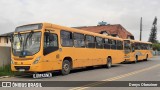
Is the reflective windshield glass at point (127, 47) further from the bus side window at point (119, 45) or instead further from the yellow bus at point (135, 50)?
the bus side window at point (119, 45)

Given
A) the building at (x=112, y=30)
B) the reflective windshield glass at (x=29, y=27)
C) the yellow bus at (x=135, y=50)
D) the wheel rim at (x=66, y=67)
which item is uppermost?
the building at (x=112, y=30)

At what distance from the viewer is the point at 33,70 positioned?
52.9ft

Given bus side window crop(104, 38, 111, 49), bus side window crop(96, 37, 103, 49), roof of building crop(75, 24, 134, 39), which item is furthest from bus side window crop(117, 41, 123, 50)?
roof of building crop(75, 24, 134, 39)

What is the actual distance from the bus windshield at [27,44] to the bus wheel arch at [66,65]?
2608 millimetres

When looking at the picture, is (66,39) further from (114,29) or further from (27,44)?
(114,29)

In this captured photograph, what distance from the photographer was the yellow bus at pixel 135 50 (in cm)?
3328

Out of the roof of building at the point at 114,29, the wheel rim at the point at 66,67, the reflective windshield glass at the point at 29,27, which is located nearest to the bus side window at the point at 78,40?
the wheel rim at the point at 66,67

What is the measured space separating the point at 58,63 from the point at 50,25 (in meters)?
2.24

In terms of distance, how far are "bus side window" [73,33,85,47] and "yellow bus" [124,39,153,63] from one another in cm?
1271

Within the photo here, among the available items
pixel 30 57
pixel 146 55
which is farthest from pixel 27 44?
Answer: pixel 146 55

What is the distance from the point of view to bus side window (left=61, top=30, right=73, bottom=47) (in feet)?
60.3

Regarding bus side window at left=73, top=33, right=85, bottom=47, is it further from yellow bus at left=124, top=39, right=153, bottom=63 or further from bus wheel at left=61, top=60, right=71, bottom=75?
yellow bus at left=124, top=39, right=153, bottom=63

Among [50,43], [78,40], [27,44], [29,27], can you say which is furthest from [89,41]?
[27,44]

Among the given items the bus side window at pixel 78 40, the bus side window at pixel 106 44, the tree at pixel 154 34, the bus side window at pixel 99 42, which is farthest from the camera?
the tree at pixel 154 34
